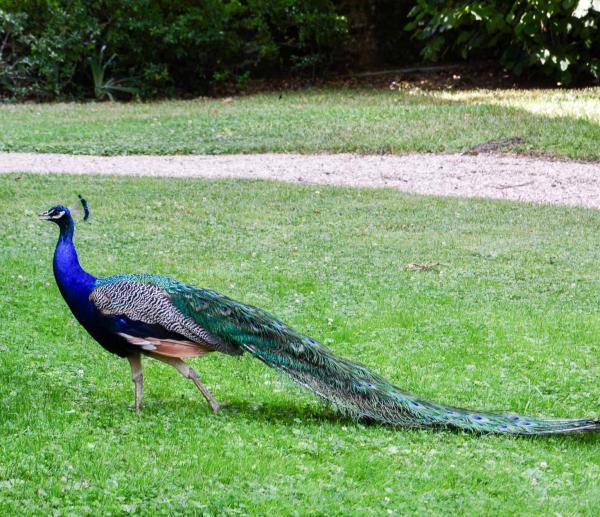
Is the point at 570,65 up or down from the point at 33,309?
up

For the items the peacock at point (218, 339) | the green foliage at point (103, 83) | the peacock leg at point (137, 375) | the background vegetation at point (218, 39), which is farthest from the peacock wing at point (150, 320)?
the green foliage at point (103, 83)

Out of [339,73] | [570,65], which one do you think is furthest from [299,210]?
[339,73]

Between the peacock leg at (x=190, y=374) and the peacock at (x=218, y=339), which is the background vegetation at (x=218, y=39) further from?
the peacock leg at (x=190, y=374)

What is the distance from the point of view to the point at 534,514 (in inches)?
189

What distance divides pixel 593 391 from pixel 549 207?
21.2 ft

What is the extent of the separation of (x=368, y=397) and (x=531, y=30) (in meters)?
16.6

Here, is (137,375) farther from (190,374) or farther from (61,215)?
(61,215)

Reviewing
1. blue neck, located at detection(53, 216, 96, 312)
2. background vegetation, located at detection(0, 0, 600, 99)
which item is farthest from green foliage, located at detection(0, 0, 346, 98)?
blue neck, located at detection(53, 216, 96, 312)

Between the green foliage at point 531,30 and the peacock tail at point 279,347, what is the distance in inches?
Result: 614

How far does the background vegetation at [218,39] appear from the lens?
21500 mm

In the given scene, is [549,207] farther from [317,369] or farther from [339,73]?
[339,73]

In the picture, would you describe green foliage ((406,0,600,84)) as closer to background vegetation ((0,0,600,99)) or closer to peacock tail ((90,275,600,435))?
background vegetation ((0,0,600,99))

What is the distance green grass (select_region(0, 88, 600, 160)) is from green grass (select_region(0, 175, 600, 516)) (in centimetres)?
363

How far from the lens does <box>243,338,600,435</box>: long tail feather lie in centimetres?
570
